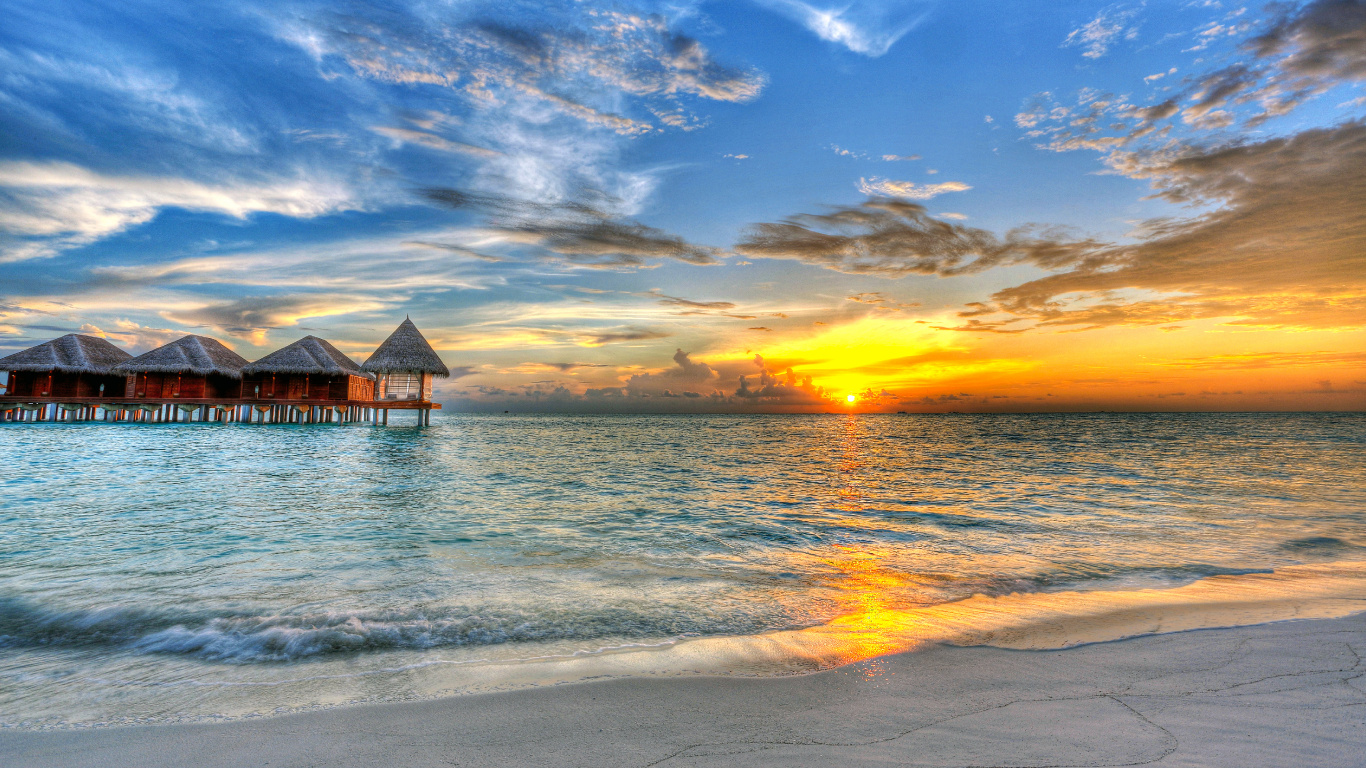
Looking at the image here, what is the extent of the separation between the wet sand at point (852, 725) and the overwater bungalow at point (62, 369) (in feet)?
172

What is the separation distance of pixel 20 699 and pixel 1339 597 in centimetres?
1033

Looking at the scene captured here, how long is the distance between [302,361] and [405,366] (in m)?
9.31

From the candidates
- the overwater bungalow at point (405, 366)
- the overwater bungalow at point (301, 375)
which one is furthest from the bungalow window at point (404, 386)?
the overwater bungalow at point (301, 375)

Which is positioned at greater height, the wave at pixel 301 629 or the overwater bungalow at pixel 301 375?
the overwater bungalow at pixel 301 375

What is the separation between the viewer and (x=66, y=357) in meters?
38.6

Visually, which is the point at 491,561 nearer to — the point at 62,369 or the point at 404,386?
the point at 404,386

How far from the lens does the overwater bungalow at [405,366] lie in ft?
116

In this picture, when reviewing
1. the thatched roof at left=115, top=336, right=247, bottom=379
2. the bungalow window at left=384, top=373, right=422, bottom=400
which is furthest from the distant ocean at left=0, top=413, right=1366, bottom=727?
the thatched roof at left=115, top=336, right=247, bottom=379

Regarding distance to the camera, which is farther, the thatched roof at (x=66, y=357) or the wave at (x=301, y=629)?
the thatched roof at (x=66, y=357)

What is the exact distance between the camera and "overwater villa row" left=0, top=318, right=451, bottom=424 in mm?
37125

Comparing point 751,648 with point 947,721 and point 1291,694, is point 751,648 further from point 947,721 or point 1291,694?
point 1291,694

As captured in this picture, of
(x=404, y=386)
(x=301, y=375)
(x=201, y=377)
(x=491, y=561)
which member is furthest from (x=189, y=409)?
(x=491, y=561)

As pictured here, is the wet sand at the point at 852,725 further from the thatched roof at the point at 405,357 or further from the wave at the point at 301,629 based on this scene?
the thatched roof at the point at 405,357

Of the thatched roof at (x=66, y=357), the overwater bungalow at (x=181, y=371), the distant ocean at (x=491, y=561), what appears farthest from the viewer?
the overwater bungalow at (x=181, y=371)
